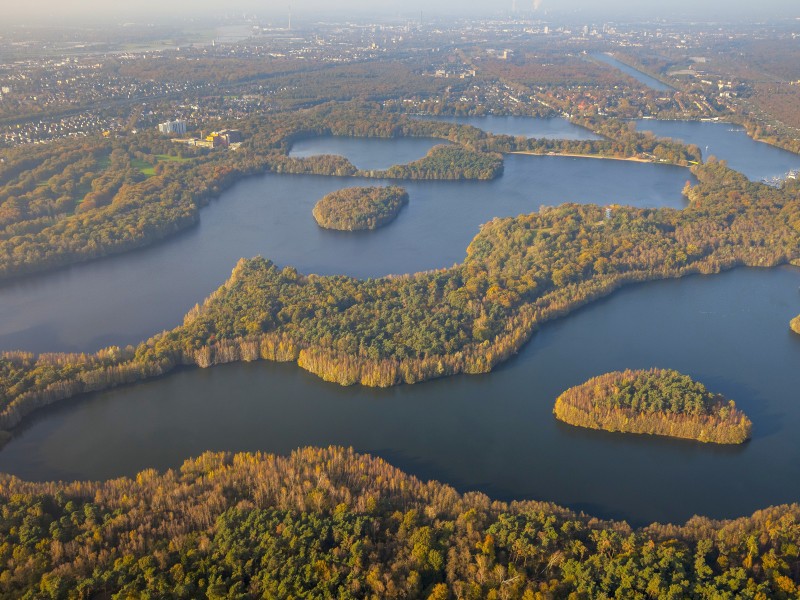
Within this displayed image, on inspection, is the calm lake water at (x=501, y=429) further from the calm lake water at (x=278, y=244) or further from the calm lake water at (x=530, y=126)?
the calm lake water at (x=530, y=126)

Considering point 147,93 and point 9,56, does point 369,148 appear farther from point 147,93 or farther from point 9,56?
point 9,56

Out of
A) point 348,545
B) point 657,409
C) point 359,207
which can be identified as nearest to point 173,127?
point 359,207

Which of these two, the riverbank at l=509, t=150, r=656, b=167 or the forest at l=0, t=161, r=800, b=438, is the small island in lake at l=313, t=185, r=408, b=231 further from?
the riverbank at l=509, t=150, r=656, b=167

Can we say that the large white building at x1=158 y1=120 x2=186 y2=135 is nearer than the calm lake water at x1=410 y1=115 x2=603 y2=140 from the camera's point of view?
Yes

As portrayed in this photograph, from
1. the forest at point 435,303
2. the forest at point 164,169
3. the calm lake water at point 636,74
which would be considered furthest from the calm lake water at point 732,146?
the calm lake water at point 636,74

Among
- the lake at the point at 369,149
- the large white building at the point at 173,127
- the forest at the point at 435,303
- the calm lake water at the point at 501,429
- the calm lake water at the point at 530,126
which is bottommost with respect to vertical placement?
the calm lake water at the point at 501,429

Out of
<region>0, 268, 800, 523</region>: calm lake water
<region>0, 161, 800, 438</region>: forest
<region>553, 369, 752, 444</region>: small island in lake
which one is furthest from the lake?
<region>553, 369, 752, 444</region>: small island in lake

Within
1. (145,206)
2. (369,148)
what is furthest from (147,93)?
(145,206)
